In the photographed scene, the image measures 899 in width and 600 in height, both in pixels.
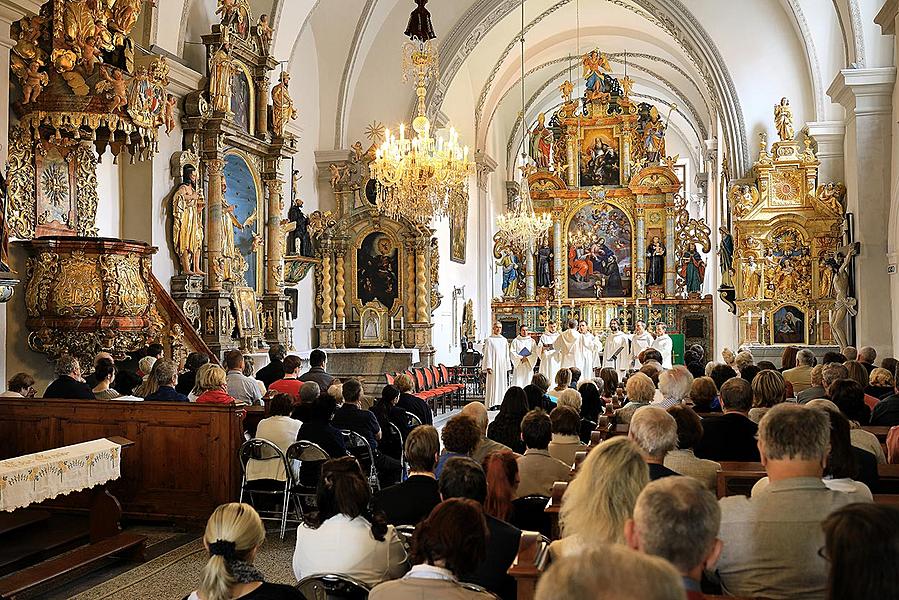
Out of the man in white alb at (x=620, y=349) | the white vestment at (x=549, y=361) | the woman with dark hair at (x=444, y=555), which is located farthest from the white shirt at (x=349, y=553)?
the man in white alb at (x=620, y=349)

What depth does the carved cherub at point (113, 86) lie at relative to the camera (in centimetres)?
864

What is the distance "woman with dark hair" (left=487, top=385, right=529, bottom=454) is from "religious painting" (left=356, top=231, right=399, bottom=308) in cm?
1130

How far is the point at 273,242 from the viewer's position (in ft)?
45.8

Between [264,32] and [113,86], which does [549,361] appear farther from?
[113,86]

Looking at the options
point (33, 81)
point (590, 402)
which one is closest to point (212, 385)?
point (590, 402)

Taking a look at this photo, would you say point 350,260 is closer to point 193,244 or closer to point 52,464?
point 193,244

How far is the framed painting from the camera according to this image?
15.2 meters

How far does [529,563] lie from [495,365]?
13.5 metres

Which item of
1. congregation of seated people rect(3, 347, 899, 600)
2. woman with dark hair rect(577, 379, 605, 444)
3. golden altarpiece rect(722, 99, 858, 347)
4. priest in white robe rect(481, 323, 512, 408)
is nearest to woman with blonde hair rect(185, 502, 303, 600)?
congregation of seated people rect(3, 347, 899, 600)

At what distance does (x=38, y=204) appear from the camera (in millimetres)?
9383

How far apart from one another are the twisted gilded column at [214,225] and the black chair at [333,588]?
937cm

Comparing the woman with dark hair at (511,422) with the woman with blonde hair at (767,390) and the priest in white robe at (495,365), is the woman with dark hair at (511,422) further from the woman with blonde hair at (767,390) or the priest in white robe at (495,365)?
the priest in white robe at (495,365)

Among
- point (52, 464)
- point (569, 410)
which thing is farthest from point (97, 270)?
point (569, 410)

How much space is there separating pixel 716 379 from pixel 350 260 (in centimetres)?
1045
